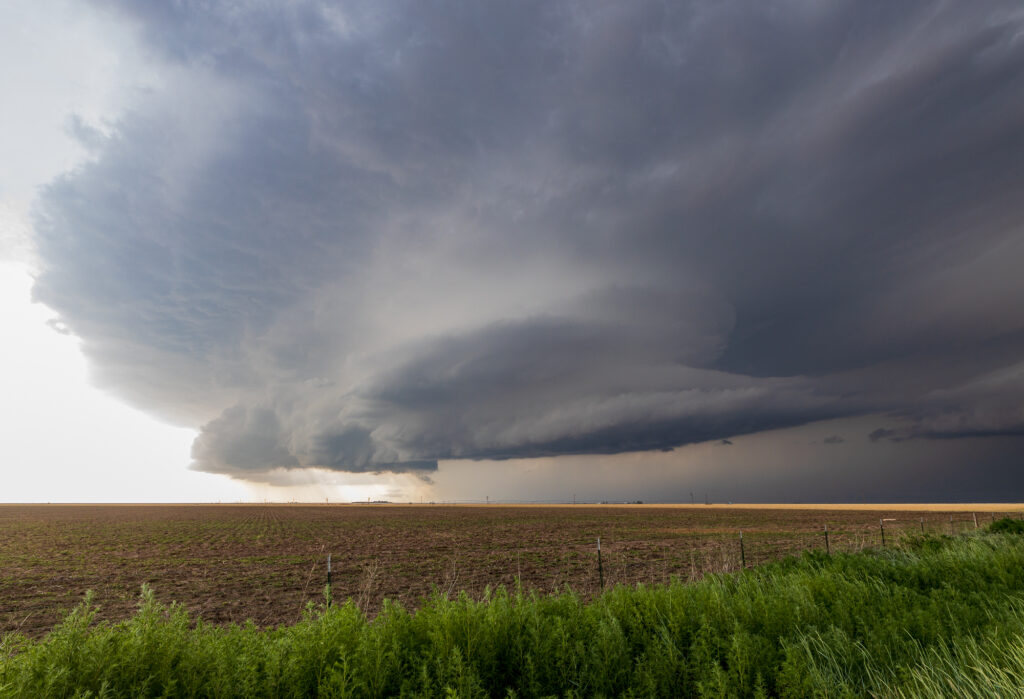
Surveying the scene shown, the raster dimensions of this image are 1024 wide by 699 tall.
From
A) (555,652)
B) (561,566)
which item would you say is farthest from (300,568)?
(555,652)

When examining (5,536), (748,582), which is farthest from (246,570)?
(5,536)

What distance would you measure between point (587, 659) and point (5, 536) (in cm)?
8173

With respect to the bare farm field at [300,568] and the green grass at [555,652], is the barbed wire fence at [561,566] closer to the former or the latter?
the bare farm field at [300,568]

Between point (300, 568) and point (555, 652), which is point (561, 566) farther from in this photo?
point (555, 652)

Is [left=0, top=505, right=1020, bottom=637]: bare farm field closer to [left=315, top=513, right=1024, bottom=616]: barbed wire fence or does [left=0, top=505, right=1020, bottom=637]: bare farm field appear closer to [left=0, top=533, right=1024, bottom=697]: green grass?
[left=315, top=513, right=1024, bottom=616]: barbed wire fence

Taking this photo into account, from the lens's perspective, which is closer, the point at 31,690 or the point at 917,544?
the point at 31,690

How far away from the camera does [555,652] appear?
26.1 feet

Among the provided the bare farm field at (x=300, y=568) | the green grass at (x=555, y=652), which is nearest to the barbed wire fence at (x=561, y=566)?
the bare farm field at (x=300, y=568)

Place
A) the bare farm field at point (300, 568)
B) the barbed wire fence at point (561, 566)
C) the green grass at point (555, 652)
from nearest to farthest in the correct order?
the green grass at point (555, 652)
the bare farm field at point (300, 568)
the barbed wire fence at point (561, 566)

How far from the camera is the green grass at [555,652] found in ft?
20.7

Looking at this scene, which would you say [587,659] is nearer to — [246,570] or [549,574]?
[549,574]

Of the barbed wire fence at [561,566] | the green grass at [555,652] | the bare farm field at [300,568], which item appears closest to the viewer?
the green grass at [555,652]

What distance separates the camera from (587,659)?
7891mm

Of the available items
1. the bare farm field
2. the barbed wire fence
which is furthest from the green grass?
the barbed wire fence
